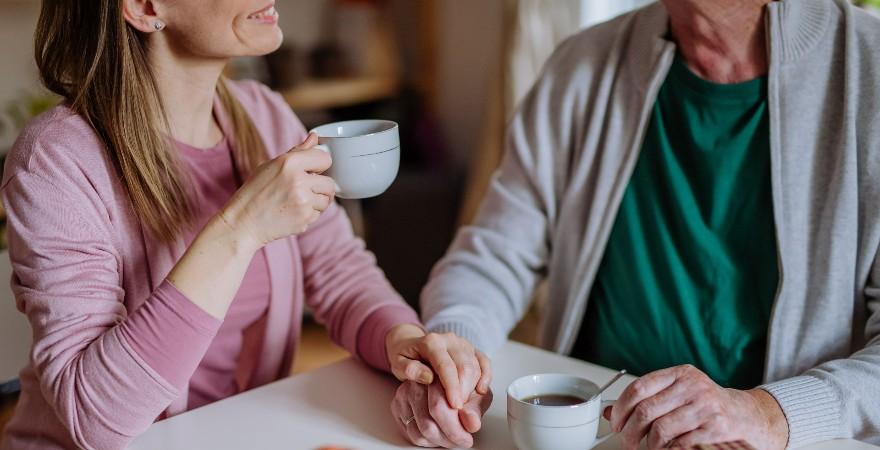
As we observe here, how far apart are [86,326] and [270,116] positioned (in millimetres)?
542

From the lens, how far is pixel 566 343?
160 cm

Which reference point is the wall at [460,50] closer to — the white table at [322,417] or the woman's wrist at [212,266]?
the white table at [322,417]

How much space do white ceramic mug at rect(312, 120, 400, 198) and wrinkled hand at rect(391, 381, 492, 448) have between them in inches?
10.4

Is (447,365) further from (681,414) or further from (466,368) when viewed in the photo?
(681,414)

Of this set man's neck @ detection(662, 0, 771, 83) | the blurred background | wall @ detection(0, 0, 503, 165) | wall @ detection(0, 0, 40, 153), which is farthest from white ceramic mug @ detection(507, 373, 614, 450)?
wall @ detection(0, 0, 503, 165)

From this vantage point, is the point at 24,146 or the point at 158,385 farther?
the point at 24,146

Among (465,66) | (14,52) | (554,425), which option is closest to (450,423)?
(554,425)

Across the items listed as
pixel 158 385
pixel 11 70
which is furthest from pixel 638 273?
pixel 11 70

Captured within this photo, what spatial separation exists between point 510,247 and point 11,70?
221 cm

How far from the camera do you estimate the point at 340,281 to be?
1.53 m

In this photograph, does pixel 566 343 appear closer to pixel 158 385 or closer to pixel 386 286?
pixel 386 286

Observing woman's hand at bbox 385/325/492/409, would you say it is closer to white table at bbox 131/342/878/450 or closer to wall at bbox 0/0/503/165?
white table at bbox 131/342/878/450

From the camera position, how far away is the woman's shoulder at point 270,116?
5.03 ft

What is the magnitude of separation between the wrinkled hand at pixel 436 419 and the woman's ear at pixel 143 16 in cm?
61
